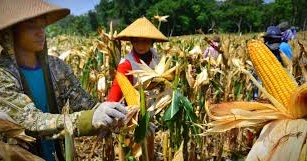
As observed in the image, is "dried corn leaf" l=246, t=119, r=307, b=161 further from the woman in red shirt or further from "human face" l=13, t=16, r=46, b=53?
the woman in red shirt

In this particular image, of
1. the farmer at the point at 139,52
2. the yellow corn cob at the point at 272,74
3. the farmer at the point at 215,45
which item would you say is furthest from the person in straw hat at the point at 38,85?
the farmer at the point at 215,45

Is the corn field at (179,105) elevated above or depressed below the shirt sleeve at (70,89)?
below

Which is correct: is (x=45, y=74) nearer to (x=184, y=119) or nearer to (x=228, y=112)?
(x=228, y=112)

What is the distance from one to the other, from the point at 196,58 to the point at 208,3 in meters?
64.4

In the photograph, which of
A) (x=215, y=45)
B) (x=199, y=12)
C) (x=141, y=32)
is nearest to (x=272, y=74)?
(x=141, y=32)

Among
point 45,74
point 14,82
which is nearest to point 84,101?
point 45,74

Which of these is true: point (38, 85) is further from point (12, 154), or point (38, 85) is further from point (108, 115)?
point (12, 154)

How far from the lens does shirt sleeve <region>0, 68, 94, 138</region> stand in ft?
6.53

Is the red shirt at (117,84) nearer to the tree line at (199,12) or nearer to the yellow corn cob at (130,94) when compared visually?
the yellow corn cob at (130,94)

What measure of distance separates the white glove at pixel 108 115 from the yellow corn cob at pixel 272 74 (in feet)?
2.01

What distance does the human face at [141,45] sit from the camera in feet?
12.6

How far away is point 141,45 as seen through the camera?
3.91 metres

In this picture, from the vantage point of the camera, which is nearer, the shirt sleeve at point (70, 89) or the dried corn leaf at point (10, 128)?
the dried corn leaf at point (10, 128)

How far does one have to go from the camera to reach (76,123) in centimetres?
199
